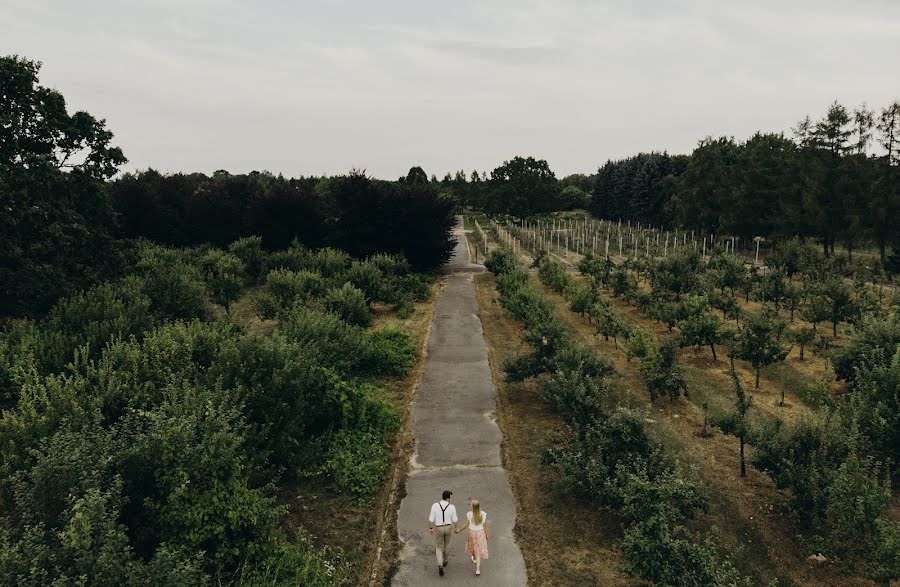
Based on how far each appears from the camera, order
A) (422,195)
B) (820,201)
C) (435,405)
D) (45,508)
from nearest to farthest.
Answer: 1. (45,508)
2. (435,405)
3. (422,195)
4. (820,201)

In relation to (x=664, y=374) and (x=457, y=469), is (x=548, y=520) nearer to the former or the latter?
(x=457, y=469)

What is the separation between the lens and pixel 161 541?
23.0 ft

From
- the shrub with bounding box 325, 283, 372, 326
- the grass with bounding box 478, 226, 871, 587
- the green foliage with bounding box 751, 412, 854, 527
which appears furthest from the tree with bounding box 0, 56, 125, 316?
the green foliage with bounding box 751, 412, 854, 527

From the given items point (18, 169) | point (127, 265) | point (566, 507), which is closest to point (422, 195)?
point (127, 265)

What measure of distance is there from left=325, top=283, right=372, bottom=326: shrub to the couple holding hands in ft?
43.7

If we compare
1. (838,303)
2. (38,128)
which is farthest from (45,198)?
(838,303)

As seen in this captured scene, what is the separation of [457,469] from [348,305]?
11.2m

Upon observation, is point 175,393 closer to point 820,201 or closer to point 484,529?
point 484,529

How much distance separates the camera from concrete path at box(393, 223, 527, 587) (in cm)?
815

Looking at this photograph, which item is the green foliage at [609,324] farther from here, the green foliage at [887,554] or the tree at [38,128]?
the tree at [38,128]

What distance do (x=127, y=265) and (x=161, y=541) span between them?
19.3 meters

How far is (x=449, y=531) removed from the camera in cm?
814

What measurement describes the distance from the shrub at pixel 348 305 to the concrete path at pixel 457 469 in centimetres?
324

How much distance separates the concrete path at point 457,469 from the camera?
815cm
